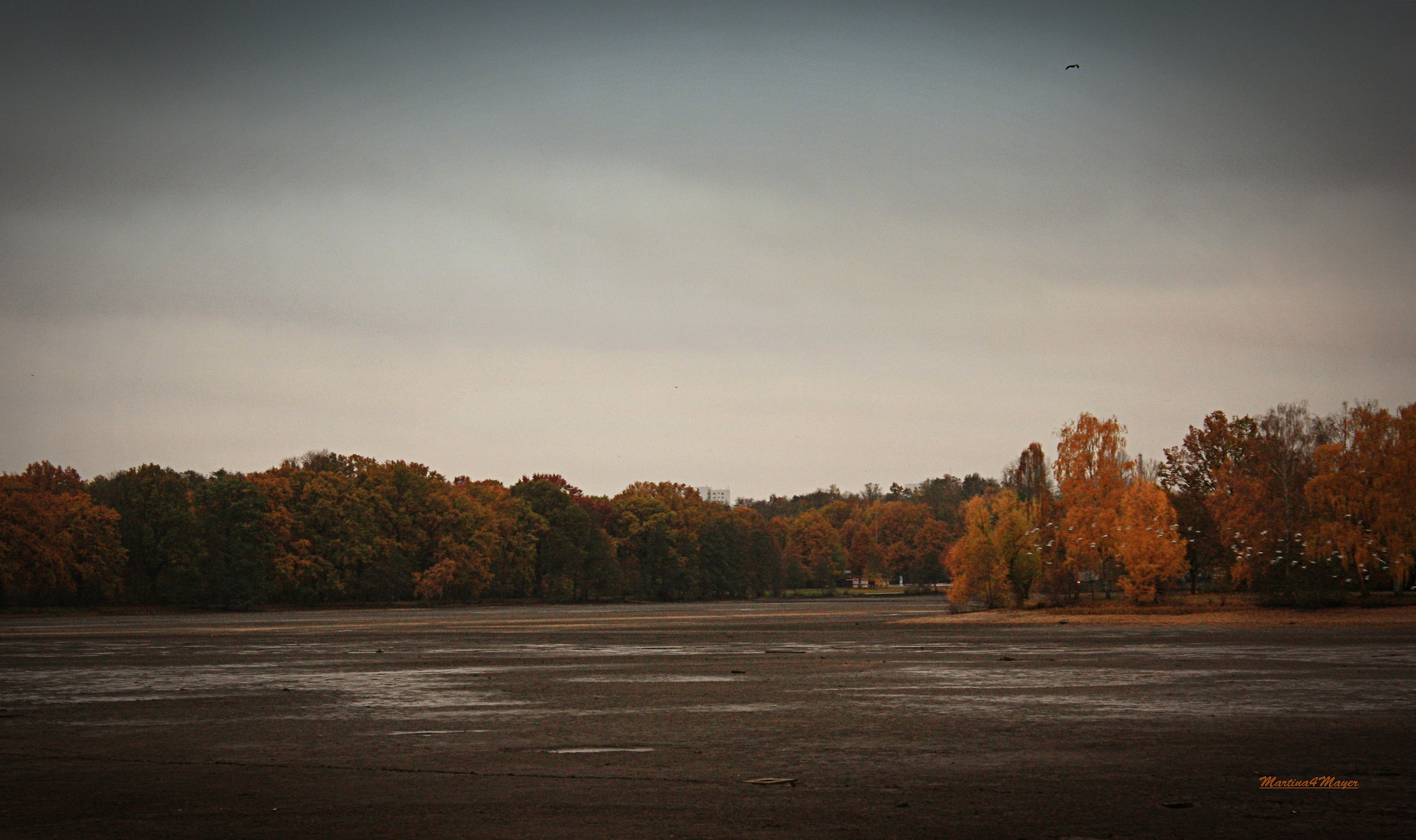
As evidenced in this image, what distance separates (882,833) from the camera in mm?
10984

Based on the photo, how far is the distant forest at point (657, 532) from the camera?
70.5 meters

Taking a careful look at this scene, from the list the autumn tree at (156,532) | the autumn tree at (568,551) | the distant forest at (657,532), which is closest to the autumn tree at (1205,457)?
the distant forest at (657,532)

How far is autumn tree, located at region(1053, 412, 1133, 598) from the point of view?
79375mm

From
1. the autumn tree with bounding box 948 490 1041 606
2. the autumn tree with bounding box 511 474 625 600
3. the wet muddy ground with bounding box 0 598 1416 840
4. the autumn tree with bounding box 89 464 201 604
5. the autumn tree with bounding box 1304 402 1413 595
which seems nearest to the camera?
the wet muddy ground with bounding box 0 598 1416 840

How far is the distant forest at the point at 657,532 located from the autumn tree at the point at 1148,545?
145 mm

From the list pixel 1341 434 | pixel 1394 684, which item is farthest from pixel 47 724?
pixel 1341 434

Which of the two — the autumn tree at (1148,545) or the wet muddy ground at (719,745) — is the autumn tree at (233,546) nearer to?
the wet muddy ground at (719,745)

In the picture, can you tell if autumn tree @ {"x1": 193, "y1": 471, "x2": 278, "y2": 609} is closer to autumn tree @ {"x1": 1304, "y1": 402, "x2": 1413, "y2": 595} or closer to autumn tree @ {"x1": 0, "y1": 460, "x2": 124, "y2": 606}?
autumn tree @ {"x1": 0, "y1": 460, "x2": 124, "y2": 606}

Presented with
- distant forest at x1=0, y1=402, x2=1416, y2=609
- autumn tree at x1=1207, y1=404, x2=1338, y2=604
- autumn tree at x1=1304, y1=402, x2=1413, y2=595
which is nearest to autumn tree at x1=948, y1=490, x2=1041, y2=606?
distant forest at x1=0, y1=402, x2=1416, y2=609

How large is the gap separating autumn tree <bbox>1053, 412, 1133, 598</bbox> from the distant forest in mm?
132

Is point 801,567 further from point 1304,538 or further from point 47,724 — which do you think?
point 47,724

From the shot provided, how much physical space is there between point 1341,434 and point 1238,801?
87.7 m

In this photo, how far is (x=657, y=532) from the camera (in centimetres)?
16150

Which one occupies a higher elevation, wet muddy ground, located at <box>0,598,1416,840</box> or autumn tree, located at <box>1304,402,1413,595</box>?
autumn tree, located at <box>1304,402,1413,595</box>
